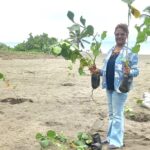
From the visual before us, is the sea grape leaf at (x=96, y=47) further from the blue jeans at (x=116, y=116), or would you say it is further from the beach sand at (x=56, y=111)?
the beach sand at (x=56, y=111)

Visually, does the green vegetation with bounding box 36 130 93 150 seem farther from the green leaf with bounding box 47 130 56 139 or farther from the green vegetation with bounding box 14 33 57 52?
the green vegetation with bounding box 14 33 57 52

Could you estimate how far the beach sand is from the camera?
7.48 m

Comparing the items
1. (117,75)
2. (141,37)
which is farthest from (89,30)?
(117,75)

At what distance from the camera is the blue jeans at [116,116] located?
669 centimetres

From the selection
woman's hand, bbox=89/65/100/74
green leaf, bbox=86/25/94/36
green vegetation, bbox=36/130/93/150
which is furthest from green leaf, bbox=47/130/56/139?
green leaf, bbox=86/25/94/36

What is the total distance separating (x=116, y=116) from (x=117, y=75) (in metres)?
0.55

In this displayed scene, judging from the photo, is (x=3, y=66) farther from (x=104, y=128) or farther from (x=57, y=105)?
(x=104, y=128)

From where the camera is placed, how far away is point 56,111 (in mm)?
9266

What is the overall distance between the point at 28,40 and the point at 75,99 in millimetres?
16216

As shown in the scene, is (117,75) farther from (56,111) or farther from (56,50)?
(56,111)

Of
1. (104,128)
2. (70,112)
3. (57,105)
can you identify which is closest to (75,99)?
(57,105)

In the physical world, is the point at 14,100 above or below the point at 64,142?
above

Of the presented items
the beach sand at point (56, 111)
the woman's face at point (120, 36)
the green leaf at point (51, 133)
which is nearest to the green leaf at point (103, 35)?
the woman's face at point (120, 36)

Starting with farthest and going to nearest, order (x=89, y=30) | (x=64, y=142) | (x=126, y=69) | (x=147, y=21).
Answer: (x=64, y=142)
(x=126, y=69)
(x=89, y=30)
(x=147, y=21)
